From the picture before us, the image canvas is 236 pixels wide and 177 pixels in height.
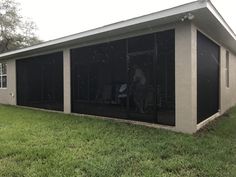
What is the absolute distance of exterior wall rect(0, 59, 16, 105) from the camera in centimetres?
1346

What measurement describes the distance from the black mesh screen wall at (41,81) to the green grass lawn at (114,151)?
12.4 ft

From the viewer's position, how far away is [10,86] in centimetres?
1388

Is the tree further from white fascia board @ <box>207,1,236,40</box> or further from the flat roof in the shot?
white fascia board @ <box>207,1,236,40</box>

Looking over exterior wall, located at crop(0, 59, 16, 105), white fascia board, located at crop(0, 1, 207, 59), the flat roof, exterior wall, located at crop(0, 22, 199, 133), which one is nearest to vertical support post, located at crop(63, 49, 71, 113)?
the flat roof

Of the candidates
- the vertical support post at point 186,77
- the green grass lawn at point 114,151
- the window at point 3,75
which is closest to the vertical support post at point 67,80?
the green grass lawn at point 114,151

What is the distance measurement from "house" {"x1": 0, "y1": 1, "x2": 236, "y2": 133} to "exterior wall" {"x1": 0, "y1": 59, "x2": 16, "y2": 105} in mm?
2985

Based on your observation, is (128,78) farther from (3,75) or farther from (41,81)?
(3,75)

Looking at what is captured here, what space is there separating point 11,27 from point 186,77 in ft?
71.1

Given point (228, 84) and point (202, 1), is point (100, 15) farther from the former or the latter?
point (202, 1)

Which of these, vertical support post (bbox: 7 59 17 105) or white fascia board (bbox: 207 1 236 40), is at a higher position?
white fascia board (bbox: 207 1 236 40)

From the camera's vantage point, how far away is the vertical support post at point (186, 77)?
20.1ft

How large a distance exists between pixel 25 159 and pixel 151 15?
4171mm

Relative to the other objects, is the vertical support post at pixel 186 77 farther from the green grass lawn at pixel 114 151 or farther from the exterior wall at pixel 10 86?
the exterior wall at pixel 10 86

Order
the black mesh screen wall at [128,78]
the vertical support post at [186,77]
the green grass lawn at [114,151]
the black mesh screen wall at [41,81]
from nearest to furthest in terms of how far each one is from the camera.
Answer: the green grass lawn at [114,151] < the vertical support post at [186,77] < the black mesh screen wall at [128,78] < the black mesh screen wall at [41,81]
